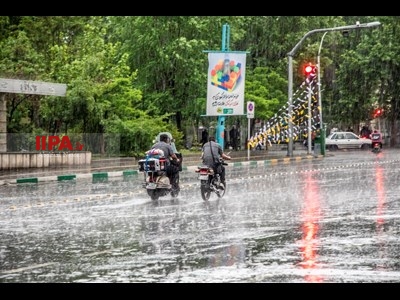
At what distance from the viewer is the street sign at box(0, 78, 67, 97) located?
33250mm

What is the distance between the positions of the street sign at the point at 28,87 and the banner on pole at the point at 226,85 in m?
7.47

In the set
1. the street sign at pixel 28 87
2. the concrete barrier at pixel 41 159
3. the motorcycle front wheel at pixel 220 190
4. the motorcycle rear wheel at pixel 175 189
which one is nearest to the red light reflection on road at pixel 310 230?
the motorcycle front wheel at pixel 220 190

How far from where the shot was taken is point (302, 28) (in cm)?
6194

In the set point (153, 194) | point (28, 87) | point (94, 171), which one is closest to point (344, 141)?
point (94, 171)

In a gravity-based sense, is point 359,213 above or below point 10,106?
below

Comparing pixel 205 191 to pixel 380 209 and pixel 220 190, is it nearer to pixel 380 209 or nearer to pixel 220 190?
Answer: pixel 220 190

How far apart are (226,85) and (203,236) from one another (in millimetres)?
26913

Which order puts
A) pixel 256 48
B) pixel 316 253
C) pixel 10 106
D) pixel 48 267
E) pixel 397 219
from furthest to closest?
1. pixel 256 48
2. pixel 10 106
3. pixel 397 219
4. pixel 316 253
5. pixel 48 267

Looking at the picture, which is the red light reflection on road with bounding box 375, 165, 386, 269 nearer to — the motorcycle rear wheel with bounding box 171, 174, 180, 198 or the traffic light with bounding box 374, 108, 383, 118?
the motorcycle rear wheel with bounding box 171, 174, 180, 198

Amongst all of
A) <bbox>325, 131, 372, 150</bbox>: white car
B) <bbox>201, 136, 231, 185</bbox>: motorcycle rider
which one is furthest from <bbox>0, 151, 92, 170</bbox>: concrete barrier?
<bbox>325, 131, 372, 150</bbox>: white car

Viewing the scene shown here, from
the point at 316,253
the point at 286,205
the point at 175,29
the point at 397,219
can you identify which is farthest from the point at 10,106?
the point at 316,253

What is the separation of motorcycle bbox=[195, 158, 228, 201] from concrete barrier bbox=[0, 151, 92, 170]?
14388 millimetres
